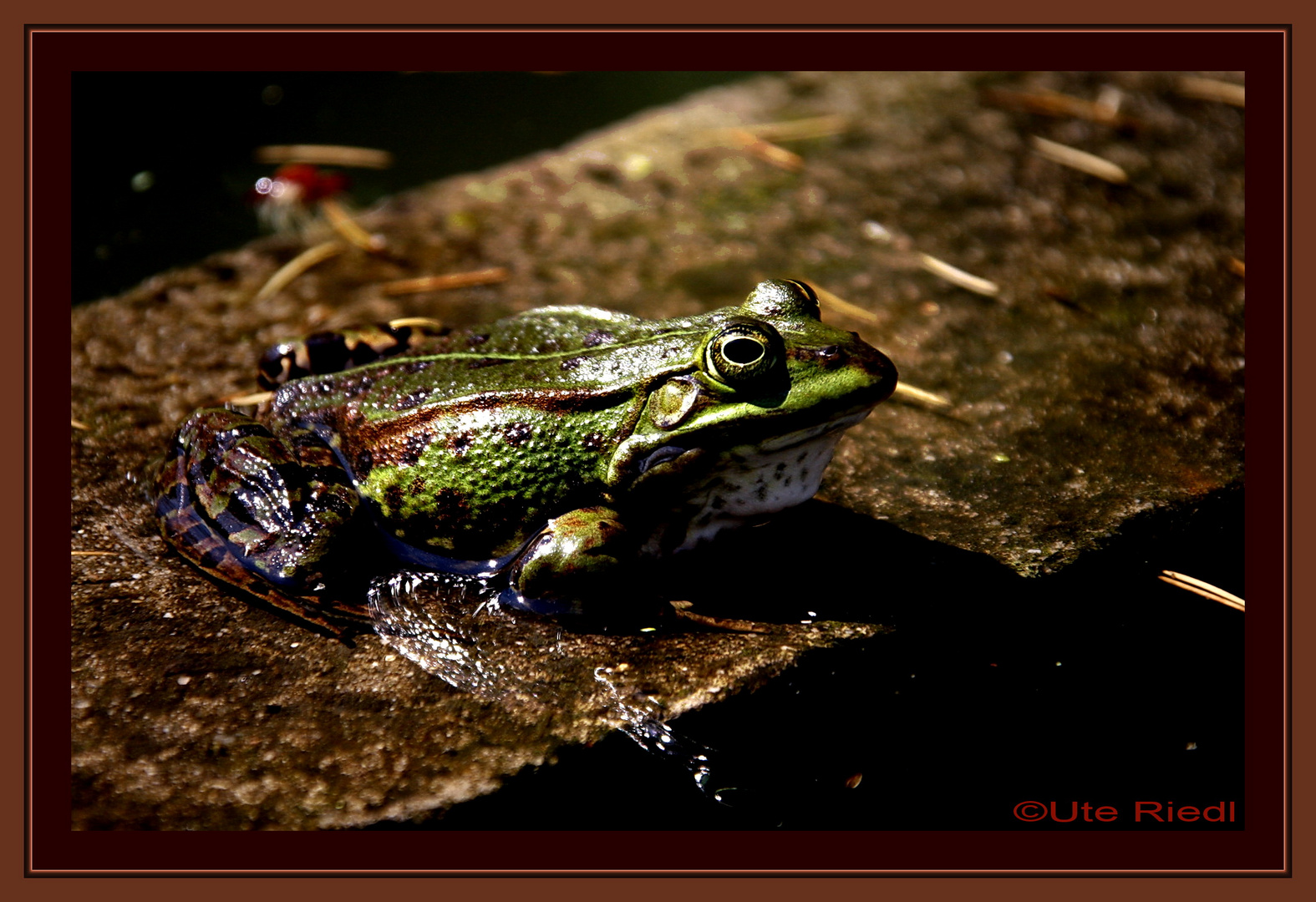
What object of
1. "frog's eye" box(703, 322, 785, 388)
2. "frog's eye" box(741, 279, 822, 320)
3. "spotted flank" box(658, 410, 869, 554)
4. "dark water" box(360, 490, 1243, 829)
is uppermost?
"frog's eye" box(741, 279, 822, 320)

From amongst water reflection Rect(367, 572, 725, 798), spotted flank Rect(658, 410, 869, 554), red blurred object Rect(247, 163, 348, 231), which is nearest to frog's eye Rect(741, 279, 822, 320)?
spotted flank Rect(658, 410, 869, 554)

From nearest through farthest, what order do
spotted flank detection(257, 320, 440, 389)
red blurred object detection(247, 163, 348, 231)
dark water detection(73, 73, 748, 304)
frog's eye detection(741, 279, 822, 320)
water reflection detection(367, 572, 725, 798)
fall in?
water reflection detection(367, 572, 725, 798)
frog's eye detection(741, 279, 822, 320)
spotted flank detection(257, 320, 440, 389)
dark water detection(73, 73, 748, 304)
red blurred object detection(247, 163, 348, 231)

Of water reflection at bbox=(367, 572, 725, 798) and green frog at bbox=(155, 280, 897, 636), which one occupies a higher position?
green frog at bbox=(155, 280, 897, 636)

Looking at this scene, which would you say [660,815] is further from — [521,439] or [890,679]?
[521,439]

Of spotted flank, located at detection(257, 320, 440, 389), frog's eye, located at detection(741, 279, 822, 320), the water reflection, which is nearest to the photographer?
the water reflection

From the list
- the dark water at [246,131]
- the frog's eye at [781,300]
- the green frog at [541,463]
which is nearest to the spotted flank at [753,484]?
the green frog at [541,463]

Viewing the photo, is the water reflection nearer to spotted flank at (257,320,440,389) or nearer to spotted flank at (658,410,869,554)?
spotted flank at (658,410,869,554)

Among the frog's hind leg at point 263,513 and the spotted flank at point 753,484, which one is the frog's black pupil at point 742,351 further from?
the frog's hind leg at point 263,513

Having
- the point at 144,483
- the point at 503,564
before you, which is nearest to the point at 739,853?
the point at 503,564
